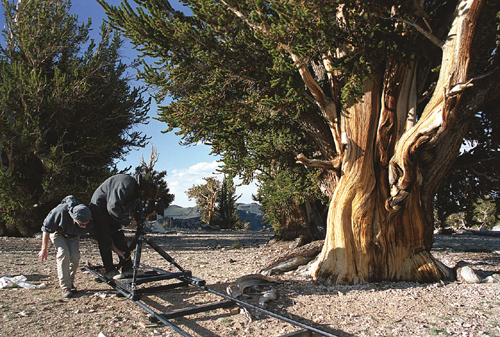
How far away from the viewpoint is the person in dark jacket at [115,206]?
4.59 m

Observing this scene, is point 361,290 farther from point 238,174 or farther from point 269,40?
point 238,174

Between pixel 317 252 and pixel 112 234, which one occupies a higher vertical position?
pixel 112 234

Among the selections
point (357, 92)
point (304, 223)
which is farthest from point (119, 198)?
point (304, 223)

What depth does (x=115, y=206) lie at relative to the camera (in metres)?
4.54

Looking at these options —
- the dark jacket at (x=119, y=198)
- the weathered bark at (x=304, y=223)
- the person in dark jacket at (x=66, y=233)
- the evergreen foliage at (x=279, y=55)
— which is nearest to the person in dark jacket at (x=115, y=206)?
the dark jacket at (x=119, y=198)

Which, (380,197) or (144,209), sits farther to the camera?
(380,197)

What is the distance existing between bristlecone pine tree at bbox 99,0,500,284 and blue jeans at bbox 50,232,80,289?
9.77 ft

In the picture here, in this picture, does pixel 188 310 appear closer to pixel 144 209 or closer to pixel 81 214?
pixel 144 209

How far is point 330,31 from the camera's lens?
486cm

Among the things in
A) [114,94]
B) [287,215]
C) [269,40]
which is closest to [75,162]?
[114,94]

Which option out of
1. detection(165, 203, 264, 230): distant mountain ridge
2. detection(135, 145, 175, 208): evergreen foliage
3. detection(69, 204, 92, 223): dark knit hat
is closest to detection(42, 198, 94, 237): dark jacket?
detection(69, 204, 92, 223): dark knit hat

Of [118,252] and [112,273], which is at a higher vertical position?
[118,252]

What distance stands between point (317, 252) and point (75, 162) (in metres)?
9.94

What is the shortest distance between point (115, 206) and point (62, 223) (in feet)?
2.39
